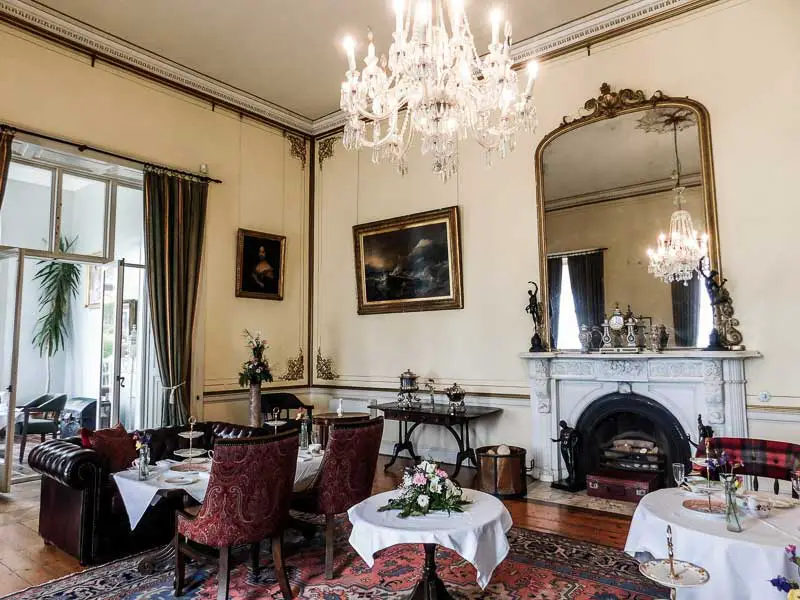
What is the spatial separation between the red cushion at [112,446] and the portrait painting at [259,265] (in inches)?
118

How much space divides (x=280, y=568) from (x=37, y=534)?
237 cm

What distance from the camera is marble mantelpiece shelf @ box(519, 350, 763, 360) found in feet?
15.1

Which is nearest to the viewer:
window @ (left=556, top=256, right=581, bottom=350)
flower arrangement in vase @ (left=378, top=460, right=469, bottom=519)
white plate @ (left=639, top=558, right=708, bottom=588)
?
white plate @ (left=639, top=558, right=708, bottom=588)

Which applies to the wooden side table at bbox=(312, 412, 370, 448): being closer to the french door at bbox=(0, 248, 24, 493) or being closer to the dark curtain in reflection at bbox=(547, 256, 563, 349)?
the dark curtain in reflection at bbox=(547, 256, 563, 349)

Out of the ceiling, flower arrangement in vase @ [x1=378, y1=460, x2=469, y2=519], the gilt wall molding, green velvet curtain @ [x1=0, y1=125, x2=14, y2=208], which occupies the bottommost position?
flower arrangement in vase @ [x1=378, y1=460, x2=469, y2=519]

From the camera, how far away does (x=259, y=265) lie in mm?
7418

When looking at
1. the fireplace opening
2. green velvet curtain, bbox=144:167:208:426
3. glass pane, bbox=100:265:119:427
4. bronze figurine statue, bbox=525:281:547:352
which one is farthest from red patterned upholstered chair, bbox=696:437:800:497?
glass pane, bbox=100:265:119:427

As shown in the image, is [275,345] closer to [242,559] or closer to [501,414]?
[501,414]

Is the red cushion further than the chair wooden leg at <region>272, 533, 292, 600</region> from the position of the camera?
Yes

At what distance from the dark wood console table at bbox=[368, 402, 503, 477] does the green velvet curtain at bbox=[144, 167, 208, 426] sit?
223 centimetres

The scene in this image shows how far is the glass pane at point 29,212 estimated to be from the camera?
5.68 metres

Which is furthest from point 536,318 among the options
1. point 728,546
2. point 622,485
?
point 728,546

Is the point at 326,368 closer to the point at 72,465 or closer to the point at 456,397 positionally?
the point at 456,397

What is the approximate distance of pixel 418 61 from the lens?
11.0ft
